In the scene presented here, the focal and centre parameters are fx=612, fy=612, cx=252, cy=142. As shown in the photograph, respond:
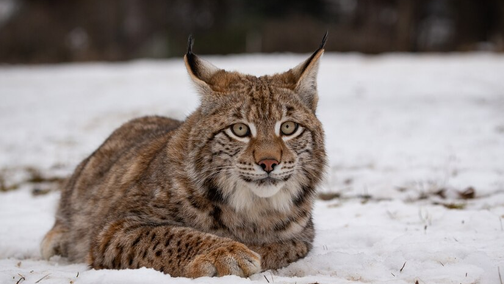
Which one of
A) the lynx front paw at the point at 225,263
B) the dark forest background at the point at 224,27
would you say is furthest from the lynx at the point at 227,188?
the dark forest background at the point at 224,27

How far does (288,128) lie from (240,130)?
0.99 ft

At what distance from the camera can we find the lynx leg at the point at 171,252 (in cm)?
327

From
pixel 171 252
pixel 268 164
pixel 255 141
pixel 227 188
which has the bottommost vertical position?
pixel 171 252

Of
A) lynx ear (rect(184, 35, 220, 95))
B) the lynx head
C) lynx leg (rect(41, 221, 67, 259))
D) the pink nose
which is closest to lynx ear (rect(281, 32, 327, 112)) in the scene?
the lynx head

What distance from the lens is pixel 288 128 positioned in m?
3.79

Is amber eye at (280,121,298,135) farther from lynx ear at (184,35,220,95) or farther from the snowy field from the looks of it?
the snowy field

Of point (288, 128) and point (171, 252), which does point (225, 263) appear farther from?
point (288, 128)

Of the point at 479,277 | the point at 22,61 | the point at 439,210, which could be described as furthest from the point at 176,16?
the point at 479,277

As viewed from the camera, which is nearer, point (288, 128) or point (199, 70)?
point (288, 128)

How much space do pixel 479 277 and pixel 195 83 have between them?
207 centimetres

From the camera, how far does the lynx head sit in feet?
11.8

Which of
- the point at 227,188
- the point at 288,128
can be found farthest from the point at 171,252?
Answer: the point at 288,128

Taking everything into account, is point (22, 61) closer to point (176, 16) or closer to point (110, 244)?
point (176, 16)

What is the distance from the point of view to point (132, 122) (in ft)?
19.5
